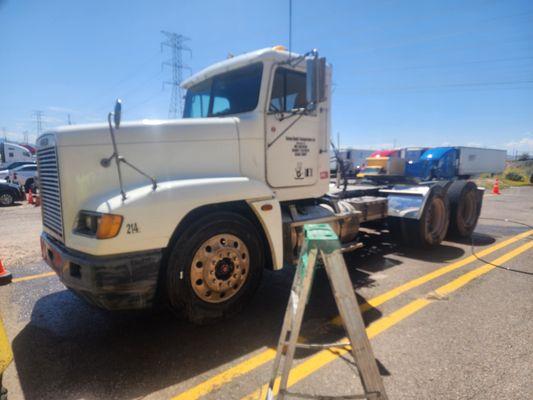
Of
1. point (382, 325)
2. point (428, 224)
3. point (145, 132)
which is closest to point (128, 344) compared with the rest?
point (145, 132)

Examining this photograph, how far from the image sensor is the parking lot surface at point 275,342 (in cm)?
243

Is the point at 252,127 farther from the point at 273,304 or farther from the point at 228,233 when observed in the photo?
the point at 273,304

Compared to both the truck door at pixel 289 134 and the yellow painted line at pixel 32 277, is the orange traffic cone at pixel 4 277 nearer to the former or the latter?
the yellow painted line at pixel 32 277

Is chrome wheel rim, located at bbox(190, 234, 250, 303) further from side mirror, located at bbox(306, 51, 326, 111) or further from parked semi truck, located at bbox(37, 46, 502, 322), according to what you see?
side mirror, located at bbox(306, 51, 326, 111)

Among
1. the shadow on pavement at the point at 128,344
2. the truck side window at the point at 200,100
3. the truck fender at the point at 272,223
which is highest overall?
the truck side window at the point at 200,100

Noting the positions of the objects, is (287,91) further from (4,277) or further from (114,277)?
(4,277)

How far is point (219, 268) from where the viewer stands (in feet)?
10.6

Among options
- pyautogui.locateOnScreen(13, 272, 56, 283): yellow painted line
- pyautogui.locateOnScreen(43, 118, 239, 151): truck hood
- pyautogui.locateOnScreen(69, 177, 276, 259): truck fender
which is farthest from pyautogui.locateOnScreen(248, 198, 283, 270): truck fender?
pyautogui.locateOnScreen(13, 272, 56, 283): yellow painted line

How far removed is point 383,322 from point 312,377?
3.88 feet

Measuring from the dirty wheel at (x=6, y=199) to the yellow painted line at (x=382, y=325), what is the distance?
15.2 m

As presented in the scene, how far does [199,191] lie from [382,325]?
2.23 m

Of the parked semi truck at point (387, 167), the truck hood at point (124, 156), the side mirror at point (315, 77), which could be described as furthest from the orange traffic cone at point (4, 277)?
the parked semi truck at point (387, 167)

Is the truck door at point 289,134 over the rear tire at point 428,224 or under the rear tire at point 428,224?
over

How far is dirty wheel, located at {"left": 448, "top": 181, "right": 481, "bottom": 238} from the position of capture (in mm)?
6746
